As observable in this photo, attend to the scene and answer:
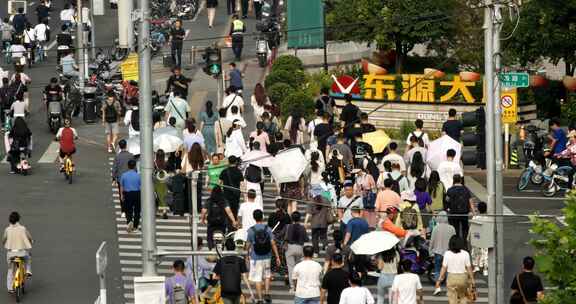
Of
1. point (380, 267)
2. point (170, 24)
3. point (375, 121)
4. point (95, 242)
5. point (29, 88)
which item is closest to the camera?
point (380, 267)

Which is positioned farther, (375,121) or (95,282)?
(375,121)

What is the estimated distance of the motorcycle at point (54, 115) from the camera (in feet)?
152

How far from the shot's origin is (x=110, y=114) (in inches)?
1734

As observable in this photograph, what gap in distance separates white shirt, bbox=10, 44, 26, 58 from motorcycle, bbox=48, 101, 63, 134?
33.8 ft

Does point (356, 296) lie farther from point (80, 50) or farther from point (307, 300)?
point (80, 50)

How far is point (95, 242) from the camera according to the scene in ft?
120

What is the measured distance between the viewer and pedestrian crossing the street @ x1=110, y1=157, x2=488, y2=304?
33188mm

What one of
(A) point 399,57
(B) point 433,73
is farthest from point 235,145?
(A) point 399,57

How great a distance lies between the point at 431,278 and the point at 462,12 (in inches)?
709

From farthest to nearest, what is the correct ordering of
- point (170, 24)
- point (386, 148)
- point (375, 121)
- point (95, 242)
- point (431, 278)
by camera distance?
point (170, 24), point (375, 121), point (386, 148), point (95, 242), point (431, 278)

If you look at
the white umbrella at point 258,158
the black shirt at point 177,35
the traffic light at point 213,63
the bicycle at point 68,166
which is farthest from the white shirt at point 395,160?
the black shirt at point 177,35

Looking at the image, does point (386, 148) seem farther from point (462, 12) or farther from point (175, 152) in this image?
point (462, 12)

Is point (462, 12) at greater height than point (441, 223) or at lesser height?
greater

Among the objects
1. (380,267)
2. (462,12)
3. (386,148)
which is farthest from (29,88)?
(380,267)
